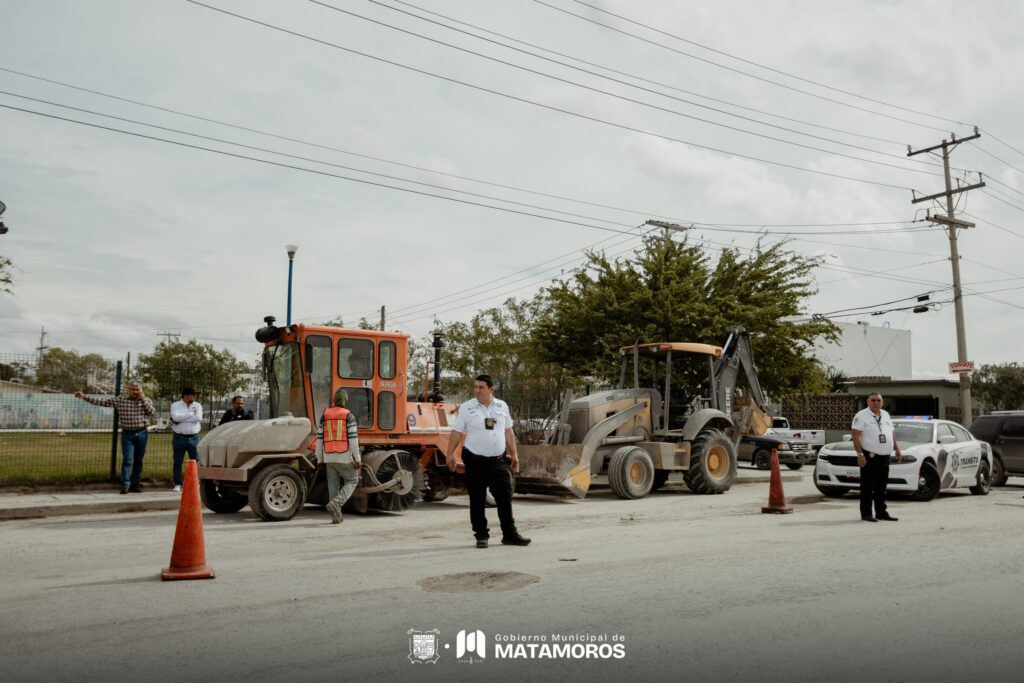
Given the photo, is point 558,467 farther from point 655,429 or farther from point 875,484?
point 875,484

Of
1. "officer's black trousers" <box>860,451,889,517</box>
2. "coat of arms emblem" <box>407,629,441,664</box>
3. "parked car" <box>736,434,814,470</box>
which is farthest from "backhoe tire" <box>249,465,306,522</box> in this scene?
"parked car" <box>736,434,814,470</box>

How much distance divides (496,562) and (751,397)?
12.3 metres

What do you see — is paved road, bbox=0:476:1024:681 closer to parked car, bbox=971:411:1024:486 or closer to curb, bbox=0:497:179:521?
curb, bbox=0:497:179:521

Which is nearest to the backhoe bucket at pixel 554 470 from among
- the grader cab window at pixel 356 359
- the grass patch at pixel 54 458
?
the grader cab window at pixel 356 359

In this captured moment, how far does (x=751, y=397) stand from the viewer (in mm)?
19312

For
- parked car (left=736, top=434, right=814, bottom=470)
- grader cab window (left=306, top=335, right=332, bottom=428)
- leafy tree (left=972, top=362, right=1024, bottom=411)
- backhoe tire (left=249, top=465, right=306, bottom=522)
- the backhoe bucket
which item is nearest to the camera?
backhoe tire (left=249, top=465, right=306, bottom=522)

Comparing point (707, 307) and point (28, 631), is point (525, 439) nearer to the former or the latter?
point (707, 307)

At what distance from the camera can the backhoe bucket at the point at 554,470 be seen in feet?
48.9

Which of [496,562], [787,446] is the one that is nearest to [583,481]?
[496,562]

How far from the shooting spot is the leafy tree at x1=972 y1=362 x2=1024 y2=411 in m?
54.8

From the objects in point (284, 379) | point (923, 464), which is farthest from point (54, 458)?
point (923, 464)

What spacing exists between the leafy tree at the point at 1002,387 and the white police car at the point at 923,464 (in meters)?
43.3

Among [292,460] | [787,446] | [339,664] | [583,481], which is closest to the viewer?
[339,664]

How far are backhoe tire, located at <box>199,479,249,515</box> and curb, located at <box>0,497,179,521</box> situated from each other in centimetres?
108
